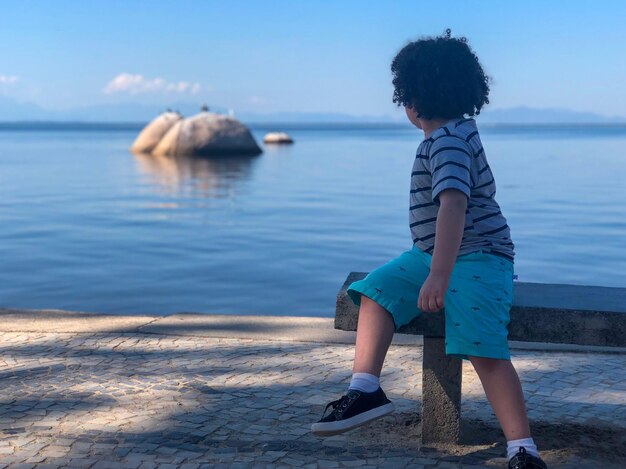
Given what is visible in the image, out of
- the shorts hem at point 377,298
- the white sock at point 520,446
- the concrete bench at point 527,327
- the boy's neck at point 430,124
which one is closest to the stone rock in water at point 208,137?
the concrete bench at point 527,327

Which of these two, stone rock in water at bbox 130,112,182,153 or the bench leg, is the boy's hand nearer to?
the bench leg

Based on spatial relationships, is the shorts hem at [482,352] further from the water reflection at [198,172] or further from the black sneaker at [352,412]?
the water reflection at [198,172]

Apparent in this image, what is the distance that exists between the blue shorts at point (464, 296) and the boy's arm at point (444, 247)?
0.09 m

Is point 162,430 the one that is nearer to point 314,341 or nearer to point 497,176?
point 314,341

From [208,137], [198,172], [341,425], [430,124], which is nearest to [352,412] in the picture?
[341,425]

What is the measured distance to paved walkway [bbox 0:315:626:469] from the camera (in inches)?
127

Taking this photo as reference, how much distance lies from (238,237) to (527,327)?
856cm

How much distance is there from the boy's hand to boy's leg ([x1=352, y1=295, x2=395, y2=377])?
19cm

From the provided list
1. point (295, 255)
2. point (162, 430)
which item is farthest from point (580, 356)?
point (295, 255)

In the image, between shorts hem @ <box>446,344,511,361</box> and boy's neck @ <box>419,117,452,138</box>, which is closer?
shorts hem @ <box>446,344,511,361</box>

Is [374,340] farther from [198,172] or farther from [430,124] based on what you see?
[198,172]

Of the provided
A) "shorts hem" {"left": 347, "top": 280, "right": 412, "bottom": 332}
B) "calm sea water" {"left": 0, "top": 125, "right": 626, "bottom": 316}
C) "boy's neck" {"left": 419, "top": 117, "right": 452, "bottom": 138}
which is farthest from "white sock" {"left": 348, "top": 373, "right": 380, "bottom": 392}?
"calm sea water" {"left": 0, "top": 125, "right": 626, "bottom": 316}

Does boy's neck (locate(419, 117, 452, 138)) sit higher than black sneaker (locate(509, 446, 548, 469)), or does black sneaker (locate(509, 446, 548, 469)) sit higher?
boy's neck (locate(419, 117, 452, 138))

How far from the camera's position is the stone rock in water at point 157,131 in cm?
3628
